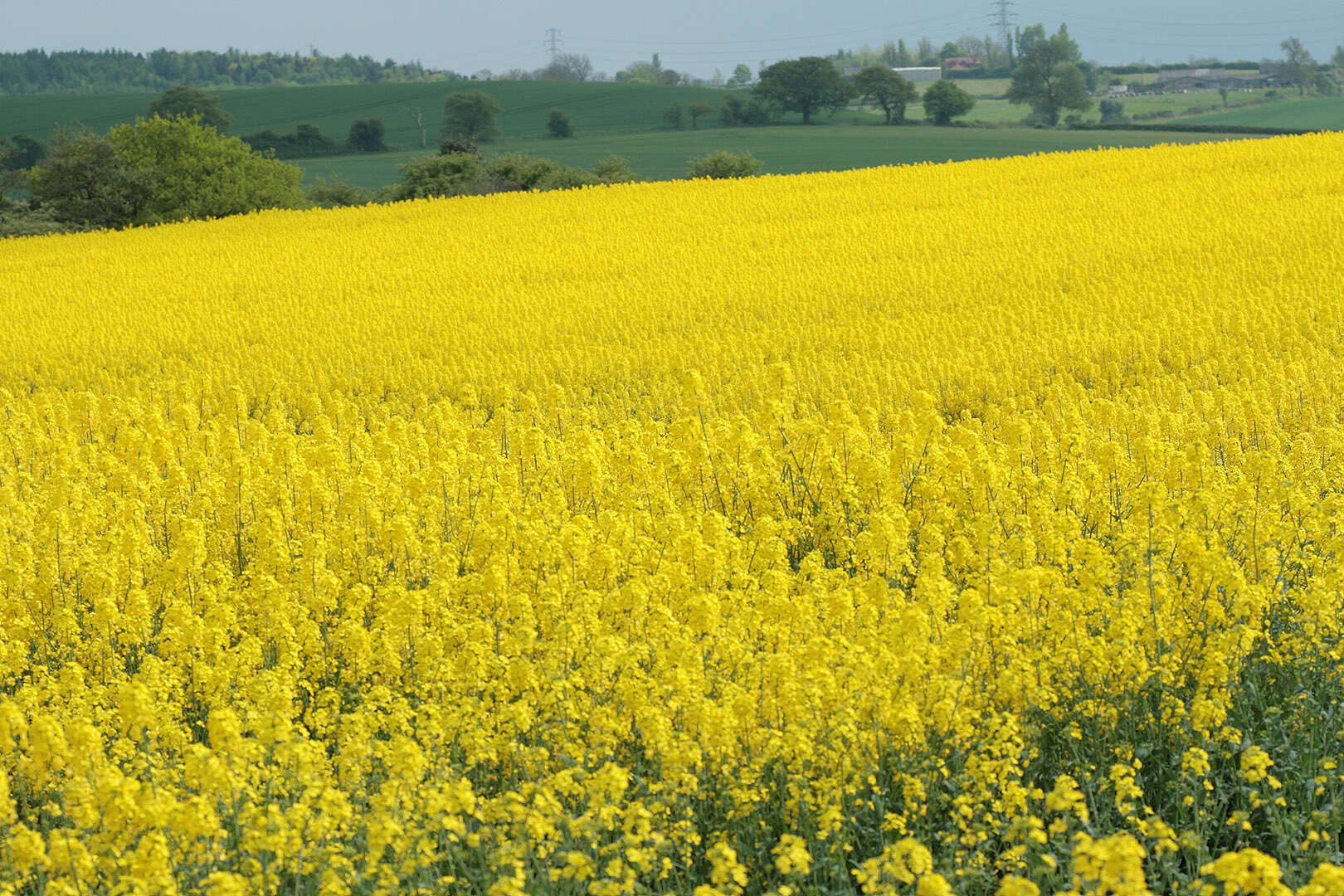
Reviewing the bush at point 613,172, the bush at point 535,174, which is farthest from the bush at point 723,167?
the bush at point 535,174

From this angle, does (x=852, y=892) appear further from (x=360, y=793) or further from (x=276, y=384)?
(x=276, y=384)

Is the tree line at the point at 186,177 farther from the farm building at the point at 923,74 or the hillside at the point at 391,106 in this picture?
the farm building at the point at 923,74

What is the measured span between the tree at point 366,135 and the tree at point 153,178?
38.1 metres

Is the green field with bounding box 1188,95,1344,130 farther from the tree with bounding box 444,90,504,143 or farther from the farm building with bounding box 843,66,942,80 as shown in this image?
the tree with bounding box 444,90,504,143

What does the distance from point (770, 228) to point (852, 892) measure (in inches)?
927

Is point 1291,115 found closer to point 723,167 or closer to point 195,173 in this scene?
point 723,167

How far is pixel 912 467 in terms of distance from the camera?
9.03m

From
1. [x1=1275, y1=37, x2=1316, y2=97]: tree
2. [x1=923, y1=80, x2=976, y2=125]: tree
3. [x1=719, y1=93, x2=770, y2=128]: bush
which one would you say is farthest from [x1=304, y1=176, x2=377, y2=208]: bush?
[x1=1275, y1=37, x2=1316, y2=97]: tree

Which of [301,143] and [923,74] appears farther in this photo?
[923,74]

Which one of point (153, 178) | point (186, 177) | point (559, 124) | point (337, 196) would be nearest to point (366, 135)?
point (559, 124)

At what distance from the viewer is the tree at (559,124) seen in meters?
85.4

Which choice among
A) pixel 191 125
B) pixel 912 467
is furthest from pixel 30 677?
pixel 191 125

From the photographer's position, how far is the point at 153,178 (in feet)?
144

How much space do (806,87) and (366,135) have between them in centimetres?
3119
